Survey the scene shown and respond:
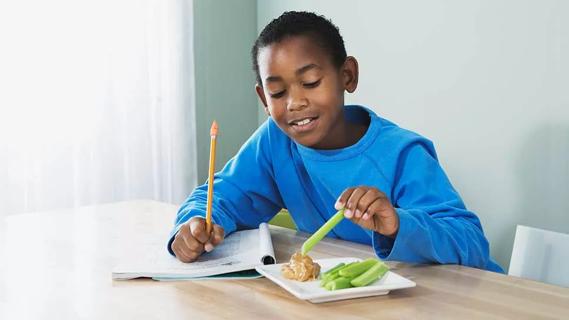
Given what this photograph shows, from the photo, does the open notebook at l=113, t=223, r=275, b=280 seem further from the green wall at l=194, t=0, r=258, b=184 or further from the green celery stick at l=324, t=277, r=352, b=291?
the green wall at l=194, t=0, r=258, b=184

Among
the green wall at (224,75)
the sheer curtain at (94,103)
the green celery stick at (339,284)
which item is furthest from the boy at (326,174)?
the green wall at (224,75)

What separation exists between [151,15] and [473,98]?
137 centimetres

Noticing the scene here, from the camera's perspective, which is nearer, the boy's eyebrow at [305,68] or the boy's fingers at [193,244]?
the boy's fingers at [193,244]

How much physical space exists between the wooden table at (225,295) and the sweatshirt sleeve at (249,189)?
165 millimetres

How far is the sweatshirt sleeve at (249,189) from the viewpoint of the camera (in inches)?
61.9

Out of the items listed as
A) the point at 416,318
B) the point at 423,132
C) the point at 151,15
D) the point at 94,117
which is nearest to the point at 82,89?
the point at 94,117

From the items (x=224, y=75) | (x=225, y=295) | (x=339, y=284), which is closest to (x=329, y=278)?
(x=339, y=284)

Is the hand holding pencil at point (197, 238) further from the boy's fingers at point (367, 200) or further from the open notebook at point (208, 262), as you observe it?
the boy's fingers at point (367, 200)

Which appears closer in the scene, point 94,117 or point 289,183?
point 289,183

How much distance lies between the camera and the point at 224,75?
3.48 meters

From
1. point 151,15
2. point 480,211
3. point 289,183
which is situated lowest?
point 480,211

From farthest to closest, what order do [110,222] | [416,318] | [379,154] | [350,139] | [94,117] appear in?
[94,117] → [110,222] → [350,139] → [379,154] → [416,318]

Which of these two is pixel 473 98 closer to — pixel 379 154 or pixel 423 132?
pixel 423 132

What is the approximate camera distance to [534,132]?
241 cm
